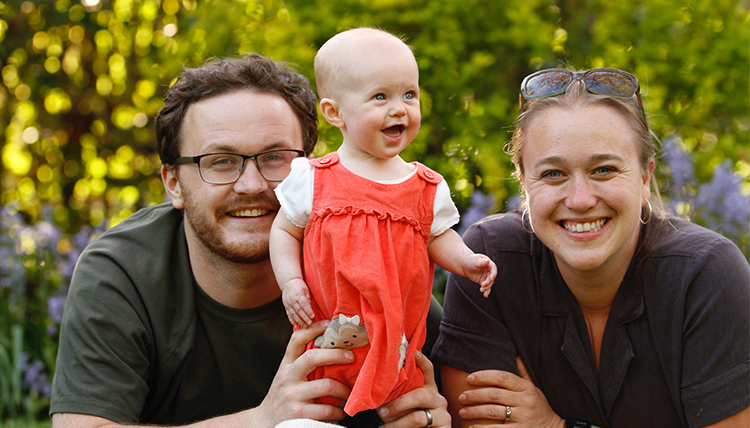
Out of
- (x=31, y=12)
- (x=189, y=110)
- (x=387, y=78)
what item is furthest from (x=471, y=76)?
(x=31, y=12)

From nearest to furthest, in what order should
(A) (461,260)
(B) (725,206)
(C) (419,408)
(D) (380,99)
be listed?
(D) (380,99)
(A) (461,260)
(C) (419,408)
(B) (725,206)

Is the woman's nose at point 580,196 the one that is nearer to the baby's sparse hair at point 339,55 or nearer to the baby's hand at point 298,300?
the baby's sparse hair at point 339,55

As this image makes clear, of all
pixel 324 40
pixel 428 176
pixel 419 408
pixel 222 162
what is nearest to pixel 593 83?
pixel 428 176

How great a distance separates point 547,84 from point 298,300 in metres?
1.22

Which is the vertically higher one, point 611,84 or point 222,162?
point 611,84

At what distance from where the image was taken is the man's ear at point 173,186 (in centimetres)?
289

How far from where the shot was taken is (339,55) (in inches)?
79.4

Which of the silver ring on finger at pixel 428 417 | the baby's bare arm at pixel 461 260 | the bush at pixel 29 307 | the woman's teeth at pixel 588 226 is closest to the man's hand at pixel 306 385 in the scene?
the silver ring on finger at pixel 428 417

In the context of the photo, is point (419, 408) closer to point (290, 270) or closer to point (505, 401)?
point (505, 401)

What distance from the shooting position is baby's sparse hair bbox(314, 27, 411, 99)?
201cm

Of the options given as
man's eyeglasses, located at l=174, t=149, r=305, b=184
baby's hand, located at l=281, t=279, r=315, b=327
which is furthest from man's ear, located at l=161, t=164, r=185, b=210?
baby's hand, located at l=281, t=279, r=315, b=327

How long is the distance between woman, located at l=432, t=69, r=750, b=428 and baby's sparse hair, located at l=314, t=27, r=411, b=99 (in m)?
0.74

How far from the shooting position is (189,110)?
2.82 metres

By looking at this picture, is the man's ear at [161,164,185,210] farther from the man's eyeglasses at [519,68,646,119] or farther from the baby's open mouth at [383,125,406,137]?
the man's eyeglasses at [519,68,646,119]
